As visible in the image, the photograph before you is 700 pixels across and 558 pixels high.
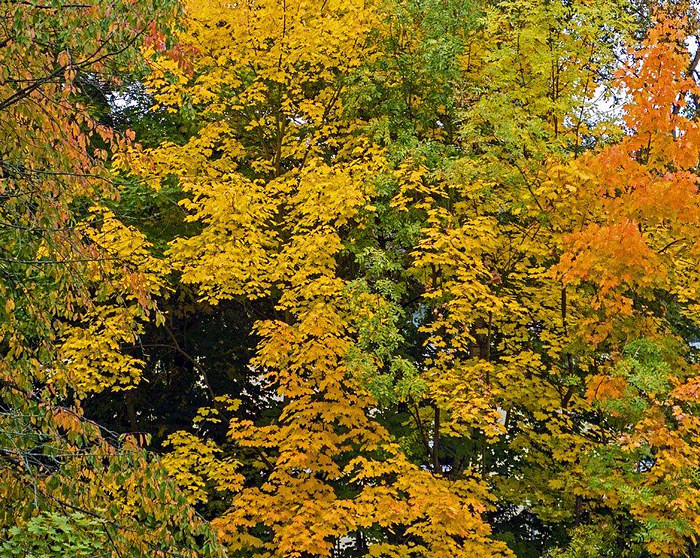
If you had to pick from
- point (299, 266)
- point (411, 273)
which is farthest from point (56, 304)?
point (411, 273)

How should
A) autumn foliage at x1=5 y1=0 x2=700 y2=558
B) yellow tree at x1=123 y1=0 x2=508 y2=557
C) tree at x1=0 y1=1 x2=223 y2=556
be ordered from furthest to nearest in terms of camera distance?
1. yellow tree at x1=123 y1=0 x2=508 y2=557
2. autumn foliage at x1=5 y1=0 x2=700 y2=558
3. tree at x1=0 y1=1 x2=223 y2=556

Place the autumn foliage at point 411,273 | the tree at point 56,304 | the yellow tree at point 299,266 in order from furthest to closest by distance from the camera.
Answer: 1. the yellow tree at point 299,266
2. the autumn foliage at point 411,273
3. the tree at point 56,304

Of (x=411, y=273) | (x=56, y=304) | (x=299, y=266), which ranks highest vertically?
(x=411, y=273)

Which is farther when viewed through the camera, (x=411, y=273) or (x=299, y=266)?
(x=411, y=273)

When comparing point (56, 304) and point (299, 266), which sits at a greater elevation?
point (299, 266)

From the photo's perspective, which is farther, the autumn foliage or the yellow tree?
the yellow tree

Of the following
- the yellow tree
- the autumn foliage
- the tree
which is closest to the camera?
the tree

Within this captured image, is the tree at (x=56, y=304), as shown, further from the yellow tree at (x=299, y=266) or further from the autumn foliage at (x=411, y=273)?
the yellow tree at (x=299, y=266)

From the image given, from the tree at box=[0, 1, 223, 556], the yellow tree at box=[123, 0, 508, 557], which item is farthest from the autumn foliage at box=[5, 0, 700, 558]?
the tree at box=[0, 1, 223, 556]

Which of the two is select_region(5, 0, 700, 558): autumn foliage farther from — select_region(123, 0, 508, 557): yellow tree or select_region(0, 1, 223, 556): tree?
select_region(0, 1, 223, 556): tree

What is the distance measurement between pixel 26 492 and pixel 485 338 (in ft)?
35.6

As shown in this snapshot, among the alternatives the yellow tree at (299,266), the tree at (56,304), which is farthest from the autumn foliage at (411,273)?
the tree at (56,304)

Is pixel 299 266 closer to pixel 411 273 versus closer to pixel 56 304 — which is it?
pixel 411 273

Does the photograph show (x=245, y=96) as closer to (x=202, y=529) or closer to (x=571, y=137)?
(x=571, y=137)
